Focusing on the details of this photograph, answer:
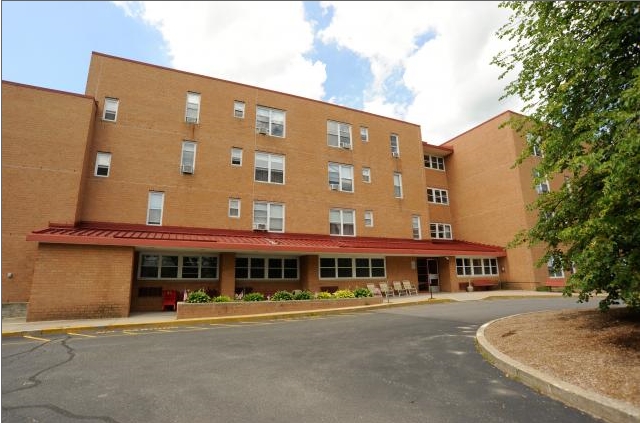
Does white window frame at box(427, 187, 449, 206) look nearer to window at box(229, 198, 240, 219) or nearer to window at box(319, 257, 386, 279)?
window at box(319, 257, 386, 279)

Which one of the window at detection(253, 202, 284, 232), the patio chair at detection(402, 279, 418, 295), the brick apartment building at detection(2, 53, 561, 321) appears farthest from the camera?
the patio chair at detection(402, 279, 418, 295)

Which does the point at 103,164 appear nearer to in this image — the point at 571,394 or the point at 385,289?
the point at 385,289

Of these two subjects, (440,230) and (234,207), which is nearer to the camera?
(234,207)

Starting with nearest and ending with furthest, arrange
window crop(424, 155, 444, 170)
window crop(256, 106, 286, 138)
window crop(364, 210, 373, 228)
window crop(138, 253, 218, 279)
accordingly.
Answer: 1. window crop(138, 253, 218, 279)
2. window crop(256, 106, 286, 138)
3. window crop(364, 210, 373, 228)
4. window crop(424, 155, 444, 170)

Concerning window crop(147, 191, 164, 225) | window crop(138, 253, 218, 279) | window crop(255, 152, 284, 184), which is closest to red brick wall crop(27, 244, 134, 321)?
window crop(138, 253, 218, 279)

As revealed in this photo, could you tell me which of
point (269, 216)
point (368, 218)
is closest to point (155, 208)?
point (269, 216)

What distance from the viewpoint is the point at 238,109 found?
939 inches

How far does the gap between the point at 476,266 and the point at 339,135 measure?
16.2 m

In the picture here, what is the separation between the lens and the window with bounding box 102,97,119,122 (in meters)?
20.0

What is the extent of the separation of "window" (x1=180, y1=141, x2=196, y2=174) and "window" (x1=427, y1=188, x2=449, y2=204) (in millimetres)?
22365

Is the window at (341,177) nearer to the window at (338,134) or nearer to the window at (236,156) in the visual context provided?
the window at (338,134)

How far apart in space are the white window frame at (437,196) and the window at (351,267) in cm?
1163

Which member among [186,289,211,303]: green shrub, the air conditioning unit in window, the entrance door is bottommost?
[186,289,211,303]: green shrub

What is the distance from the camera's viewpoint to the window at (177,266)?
18344 mm
